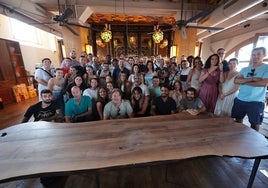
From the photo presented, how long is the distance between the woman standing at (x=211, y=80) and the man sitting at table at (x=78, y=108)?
2017 mm

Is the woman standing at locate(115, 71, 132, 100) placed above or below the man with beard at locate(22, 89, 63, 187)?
above

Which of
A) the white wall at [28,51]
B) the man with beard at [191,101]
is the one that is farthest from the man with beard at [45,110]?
the white wall at [28,51]

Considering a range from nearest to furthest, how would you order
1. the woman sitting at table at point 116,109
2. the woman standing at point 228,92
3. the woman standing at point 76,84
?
the woman sitting at table at point 116,109
the woman standing at point 228,92
the woman standing at point 76,84

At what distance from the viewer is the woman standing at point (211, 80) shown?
2.39m

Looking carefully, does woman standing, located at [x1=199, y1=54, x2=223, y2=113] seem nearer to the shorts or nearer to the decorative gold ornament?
the shorts

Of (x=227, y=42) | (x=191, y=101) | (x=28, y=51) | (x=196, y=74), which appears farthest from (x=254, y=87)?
(x=28, y=51)

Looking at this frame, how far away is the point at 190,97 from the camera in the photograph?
223 cm

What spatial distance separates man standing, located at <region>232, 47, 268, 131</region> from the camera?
6.21ft

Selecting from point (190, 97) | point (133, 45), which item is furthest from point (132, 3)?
point (190, 97)

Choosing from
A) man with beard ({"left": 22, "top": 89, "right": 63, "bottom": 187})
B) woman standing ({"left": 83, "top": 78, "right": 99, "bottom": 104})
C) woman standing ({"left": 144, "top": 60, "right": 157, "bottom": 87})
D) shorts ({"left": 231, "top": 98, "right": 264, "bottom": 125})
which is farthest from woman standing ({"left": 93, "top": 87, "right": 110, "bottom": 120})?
shorts ({"left": 231, "top": 98, "right": 264, "bottom": 125})

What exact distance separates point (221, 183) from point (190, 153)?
3.26 ft

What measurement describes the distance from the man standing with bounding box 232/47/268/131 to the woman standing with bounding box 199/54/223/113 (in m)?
0.36

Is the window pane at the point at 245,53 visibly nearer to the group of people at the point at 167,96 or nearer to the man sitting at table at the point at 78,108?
the group of people at the point at 167,96

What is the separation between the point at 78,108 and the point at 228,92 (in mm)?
2483
